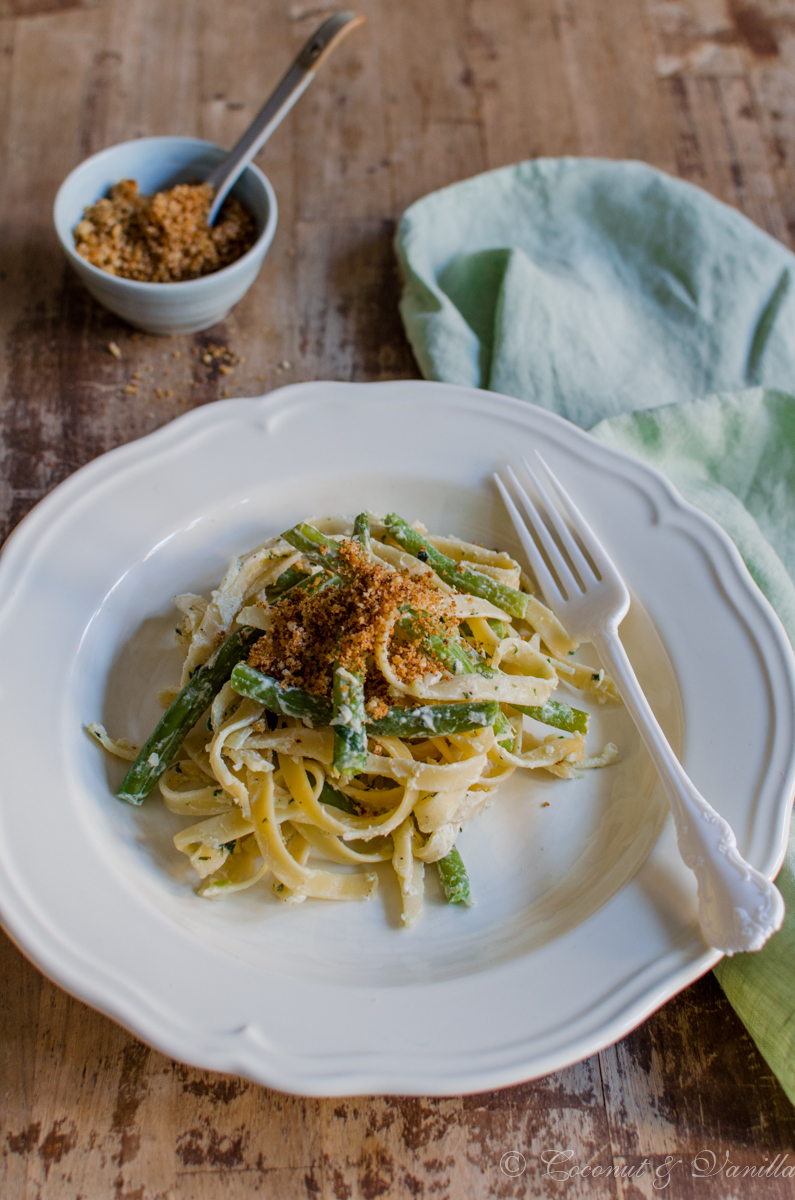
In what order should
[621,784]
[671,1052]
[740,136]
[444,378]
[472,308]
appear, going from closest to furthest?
[671,1052]
[621,784]
[444,378]
[472,308]
[740,136]

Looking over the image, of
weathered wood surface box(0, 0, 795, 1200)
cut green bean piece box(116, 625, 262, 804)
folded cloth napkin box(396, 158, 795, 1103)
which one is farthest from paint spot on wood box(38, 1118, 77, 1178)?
folded cloth napkin box(396, 158, 795, 1103)

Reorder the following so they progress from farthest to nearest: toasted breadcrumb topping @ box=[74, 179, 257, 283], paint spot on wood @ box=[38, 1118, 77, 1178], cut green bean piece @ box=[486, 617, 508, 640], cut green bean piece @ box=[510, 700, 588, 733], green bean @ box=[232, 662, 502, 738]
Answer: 1. toasted breadcrumb topping @ box=[74, 179, 257, 283]
2. cut green bean piece @ box=[486, 617, 508, 640]
3. cut green bean piece @ box=[510, 700, 588, 733]
4. green bean @ box=[232, 662, 502, 738]
5. paint spot on wood @ box=[38, 1118, 77, 1178]

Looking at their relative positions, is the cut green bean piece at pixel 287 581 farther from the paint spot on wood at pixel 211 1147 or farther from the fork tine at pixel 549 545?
the paint spot on wood at pixel 211 1147

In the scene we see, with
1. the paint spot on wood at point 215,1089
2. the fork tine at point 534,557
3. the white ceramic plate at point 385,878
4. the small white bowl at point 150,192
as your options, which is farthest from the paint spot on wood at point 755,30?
the paint spot on wood at point 215,1089

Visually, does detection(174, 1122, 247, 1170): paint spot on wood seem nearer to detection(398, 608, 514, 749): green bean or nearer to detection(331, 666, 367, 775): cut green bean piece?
detection(331, 666, 367, 775): cut green bean piece

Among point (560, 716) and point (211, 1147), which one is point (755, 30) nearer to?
point (560, 716)

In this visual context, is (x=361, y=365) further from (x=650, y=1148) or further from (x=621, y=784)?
(x=650, y=1148)

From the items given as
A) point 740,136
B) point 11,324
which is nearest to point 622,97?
point 740,136
